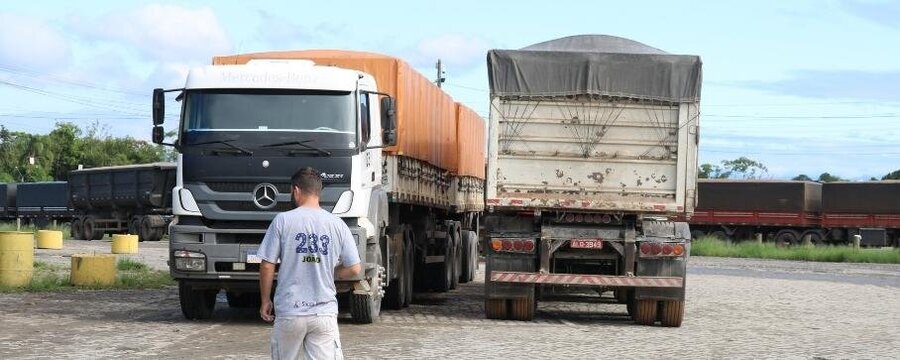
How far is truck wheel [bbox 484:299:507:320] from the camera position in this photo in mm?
17219

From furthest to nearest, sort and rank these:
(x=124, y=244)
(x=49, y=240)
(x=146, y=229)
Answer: (x=146, y=229)
(x=49, y=240)
(x=124, y=244)

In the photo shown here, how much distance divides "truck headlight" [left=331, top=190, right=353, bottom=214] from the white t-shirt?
718 centimetres

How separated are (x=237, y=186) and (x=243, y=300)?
4.29m

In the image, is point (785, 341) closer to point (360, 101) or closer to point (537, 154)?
point (537, 154)

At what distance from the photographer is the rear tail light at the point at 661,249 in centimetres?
1658

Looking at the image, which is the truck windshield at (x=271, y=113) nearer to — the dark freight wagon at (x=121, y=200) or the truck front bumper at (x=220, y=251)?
the truck front bumper at (x=220, y=251)

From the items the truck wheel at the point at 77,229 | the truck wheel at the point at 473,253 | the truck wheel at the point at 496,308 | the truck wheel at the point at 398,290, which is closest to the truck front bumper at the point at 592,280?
the truck wheel at the point at 496,308

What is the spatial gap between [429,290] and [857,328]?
7.81 metres

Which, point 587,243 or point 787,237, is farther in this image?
point 787,237

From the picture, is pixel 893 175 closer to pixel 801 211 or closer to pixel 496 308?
pixel 801 211

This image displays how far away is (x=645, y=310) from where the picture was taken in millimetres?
17125

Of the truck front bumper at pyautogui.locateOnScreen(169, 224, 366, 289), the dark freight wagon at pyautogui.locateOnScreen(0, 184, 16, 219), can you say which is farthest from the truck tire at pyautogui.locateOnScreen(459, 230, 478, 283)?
the dark freight wagon at pyautogui.locateOnScreen(0, 184, 16, 219)

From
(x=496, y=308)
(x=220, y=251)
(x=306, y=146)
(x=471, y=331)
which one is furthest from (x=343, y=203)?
(x=496, y=308)

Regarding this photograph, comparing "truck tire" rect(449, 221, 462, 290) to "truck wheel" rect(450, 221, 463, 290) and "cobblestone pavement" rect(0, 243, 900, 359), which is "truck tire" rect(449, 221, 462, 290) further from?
"cobblestone pavement" rect(0, 243, 900, 359)
